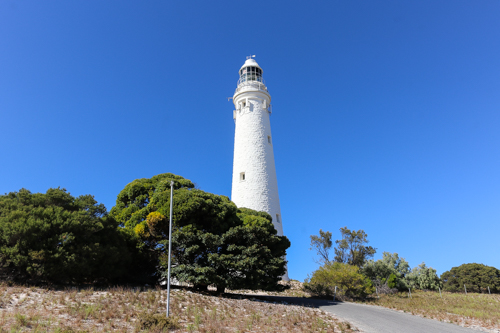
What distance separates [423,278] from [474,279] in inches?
339

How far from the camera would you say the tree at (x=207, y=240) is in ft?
56.6

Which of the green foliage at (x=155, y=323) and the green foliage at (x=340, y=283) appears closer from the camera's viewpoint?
the green foliage at (x=155, y=323)

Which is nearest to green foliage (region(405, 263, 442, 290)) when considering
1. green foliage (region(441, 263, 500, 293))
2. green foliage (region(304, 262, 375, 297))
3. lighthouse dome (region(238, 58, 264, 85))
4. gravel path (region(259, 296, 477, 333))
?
green foliage (region(441, 263, 500, 293))

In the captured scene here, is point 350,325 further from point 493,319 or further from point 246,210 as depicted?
point 246,210

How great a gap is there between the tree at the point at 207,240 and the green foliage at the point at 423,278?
26.4 m

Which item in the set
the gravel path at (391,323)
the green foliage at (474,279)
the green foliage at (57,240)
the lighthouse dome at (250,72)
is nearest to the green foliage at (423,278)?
the green foliage at (474,279)

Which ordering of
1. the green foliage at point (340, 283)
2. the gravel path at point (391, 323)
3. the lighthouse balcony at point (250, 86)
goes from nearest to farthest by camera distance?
the gravel path at point (391, 323) → the green foliage at point (340, 283) → the lighthouse balcony at point (250, 86)

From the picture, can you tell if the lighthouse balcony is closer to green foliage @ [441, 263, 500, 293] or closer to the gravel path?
the gravel path

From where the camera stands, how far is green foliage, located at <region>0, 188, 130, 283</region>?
14.3m

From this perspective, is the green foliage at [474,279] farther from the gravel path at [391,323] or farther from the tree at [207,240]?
the tree at [207,240]

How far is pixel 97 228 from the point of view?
1628 centimetres

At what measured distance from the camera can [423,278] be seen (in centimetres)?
4003

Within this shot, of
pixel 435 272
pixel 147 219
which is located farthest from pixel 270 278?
pixel 435 272

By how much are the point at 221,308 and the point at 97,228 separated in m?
7.07
